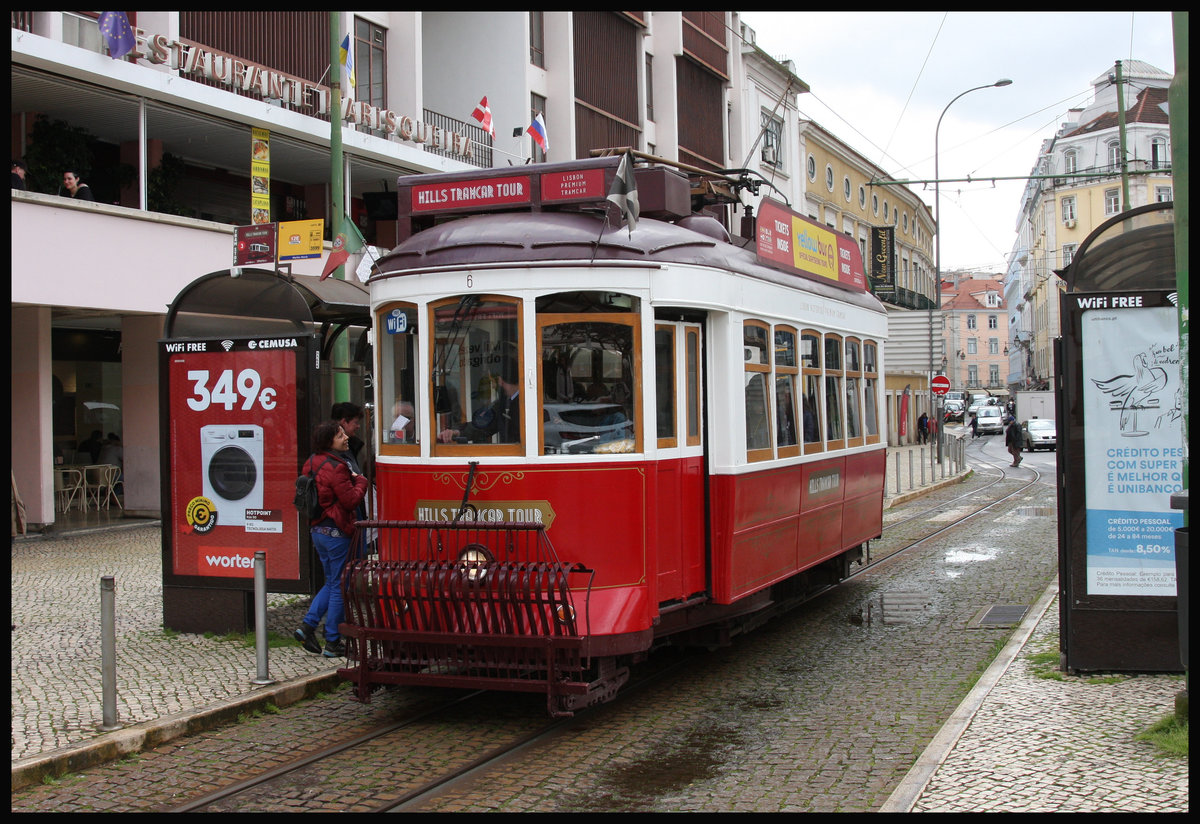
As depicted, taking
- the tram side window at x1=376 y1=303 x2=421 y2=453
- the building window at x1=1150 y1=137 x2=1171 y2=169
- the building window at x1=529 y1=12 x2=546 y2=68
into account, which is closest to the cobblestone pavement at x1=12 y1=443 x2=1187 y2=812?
the tram side window at x1=376 y1=303 x2=421 y2=453

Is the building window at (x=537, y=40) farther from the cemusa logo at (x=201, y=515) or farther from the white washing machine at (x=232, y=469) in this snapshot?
the cemusa logo at (x=201, y=515)

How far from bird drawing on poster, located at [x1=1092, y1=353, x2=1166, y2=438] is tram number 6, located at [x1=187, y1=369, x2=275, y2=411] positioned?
20.0ft

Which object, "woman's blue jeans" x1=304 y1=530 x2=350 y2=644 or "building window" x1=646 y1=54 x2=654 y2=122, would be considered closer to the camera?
"woman's blue jeans" x1=304 y1=530 x2=350 y2=644

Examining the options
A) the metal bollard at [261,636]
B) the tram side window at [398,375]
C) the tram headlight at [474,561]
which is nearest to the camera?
the tram headlight at [474,561]

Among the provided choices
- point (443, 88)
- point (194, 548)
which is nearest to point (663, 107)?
point (443, 88)

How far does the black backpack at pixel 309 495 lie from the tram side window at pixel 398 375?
37.1 inches

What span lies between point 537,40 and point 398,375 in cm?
2281

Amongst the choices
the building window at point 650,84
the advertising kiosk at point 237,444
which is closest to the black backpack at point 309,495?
the advertising kiosk at point 237,444

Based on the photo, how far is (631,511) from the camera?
695 centimetres

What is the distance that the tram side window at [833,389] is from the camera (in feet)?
32.7

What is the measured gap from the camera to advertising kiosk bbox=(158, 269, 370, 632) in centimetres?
902

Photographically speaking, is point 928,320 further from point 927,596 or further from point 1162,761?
point 1162,761

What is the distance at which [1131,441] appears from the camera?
25.1ft

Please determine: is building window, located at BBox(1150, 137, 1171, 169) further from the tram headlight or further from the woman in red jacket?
the tram headlight
